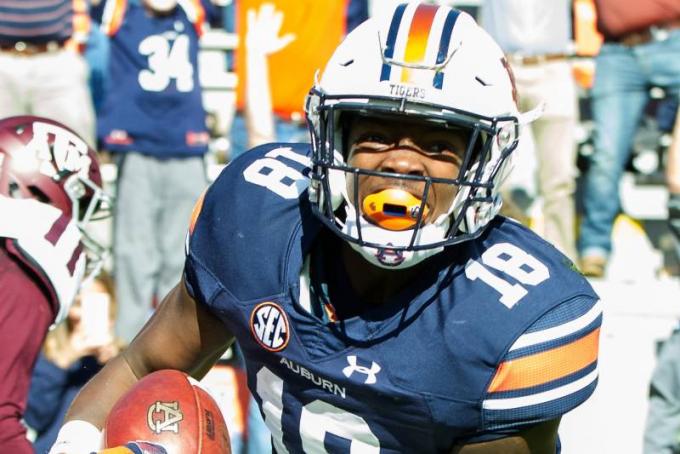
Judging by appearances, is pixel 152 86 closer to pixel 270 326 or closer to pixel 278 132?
pixel 278 132

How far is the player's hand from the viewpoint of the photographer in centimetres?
567

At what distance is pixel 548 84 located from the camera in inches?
225

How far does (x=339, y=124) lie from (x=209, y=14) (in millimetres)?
3591

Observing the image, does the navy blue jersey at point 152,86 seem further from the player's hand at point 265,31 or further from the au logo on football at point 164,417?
the au logo on football at point 164,417

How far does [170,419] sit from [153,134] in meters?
3.32

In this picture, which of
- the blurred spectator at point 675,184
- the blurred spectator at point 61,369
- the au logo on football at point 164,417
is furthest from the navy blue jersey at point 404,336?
the blurred spectator at point 675,184

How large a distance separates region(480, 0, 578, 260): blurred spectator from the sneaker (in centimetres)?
7

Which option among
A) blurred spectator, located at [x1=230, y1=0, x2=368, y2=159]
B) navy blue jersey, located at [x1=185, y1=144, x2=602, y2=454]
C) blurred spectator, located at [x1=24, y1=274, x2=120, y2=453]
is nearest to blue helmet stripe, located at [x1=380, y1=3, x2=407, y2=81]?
navy blue jersey, located at [x1=185, y1=144, x2=602, y2=454]

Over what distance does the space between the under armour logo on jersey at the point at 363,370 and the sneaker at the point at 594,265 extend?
3.38 m

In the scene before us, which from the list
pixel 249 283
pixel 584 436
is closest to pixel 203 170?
pixel 584 436

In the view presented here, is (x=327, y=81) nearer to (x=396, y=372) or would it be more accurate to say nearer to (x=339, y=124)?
(x=339, y=124)

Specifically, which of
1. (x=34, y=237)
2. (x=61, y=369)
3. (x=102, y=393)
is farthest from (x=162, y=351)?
(x=61, y=369)

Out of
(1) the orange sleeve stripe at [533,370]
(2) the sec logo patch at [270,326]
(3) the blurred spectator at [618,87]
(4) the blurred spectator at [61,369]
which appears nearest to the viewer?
(1) the orange sleeve stripe at [533,370]

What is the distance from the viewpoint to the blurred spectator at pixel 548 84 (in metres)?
5.67
